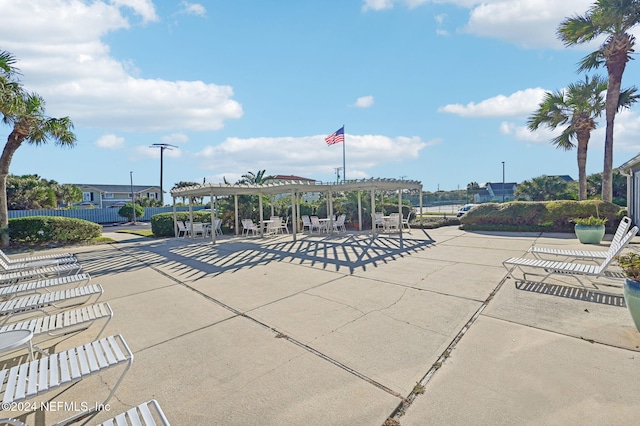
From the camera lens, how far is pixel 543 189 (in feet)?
69.1

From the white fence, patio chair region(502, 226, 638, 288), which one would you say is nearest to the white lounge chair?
patio chair region(502, 226, 638, 288)

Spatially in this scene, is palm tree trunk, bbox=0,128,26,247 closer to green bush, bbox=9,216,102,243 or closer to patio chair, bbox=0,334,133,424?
green bush, bbox=9,216,102,243

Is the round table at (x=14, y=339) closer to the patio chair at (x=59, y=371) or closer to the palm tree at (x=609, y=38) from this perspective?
the patio chair at (x=59, y=371)

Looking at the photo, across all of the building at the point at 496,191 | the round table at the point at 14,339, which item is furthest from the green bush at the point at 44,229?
the building at the point at 496,191

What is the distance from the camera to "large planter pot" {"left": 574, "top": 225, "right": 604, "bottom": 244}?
8.69 meters

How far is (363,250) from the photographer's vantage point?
8.80 meters

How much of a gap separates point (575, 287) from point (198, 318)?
224 inches

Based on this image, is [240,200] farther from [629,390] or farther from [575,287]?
[629,390]

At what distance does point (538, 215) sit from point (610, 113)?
537 cm

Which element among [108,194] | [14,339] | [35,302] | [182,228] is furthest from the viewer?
[108,194]

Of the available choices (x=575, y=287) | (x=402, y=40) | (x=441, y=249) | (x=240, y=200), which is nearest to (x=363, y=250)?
(x=441, y=249)

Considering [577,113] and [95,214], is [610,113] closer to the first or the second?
[577,113]

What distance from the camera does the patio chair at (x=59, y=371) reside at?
6.01 ft

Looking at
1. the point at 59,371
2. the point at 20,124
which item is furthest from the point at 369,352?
the point at 20,124
